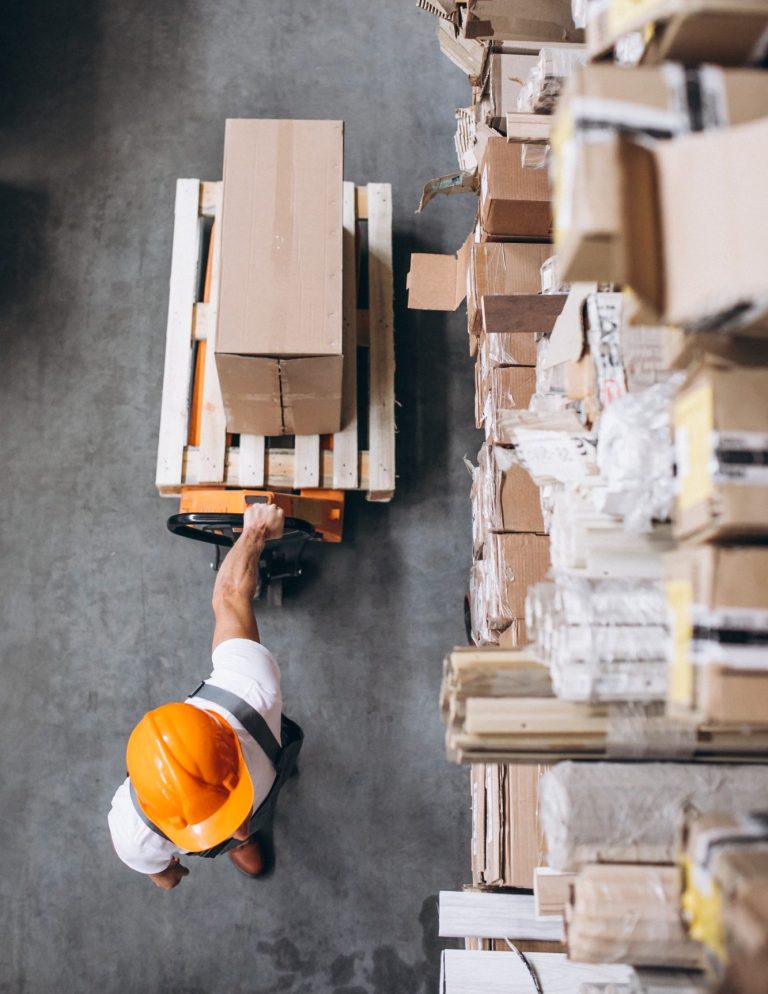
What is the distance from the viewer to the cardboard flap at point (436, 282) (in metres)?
3.54

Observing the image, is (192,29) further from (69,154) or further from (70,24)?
(69,154)

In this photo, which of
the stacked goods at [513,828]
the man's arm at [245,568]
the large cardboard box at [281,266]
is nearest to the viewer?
the stacked goods at [513,828]

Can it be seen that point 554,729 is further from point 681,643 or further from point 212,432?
point 212,432

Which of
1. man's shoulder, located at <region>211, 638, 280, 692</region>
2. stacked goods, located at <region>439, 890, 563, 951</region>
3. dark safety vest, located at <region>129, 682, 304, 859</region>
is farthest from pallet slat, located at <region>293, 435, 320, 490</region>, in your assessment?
stacked goods, located at <region>439, 890, 563, 951</region>

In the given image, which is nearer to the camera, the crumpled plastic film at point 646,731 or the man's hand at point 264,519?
the crumpled plastic film at point 646,731

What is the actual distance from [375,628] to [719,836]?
270 centimetres

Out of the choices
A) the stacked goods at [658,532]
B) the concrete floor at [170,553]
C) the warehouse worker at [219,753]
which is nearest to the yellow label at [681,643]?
the stacked goods at [658,532]

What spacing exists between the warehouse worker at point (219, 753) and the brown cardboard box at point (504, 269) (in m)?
1.34

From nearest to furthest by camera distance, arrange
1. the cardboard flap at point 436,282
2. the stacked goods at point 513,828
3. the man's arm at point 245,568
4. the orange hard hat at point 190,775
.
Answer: the orange hard hat at point 190,775
the stacked goods at point 513,828
the man's arm at point 245,568
the cardboard flap at point 436,282

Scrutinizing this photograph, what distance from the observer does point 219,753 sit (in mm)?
2463

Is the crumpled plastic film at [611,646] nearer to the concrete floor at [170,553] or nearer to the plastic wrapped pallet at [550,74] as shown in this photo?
the plastic wrapped pallet at [550,74]

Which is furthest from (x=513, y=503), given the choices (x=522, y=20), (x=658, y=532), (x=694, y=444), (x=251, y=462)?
(x=522, y=20)

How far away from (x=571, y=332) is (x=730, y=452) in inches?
46.1

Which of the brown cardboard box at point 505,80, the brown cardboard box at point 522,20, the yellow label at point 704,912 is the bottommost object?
the yellow label at point 704,912
